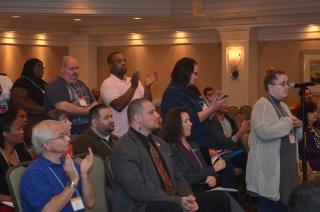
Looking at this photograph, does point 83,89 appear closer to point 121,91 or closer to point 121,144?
point 121,91

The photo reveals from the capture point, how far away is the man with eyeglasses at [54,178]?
12.4ft

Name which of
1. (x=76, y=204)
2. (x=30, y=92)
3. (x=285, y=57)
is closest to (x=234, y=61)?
(x=285, y=57)

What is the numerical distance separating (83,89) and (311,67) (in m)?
6.37

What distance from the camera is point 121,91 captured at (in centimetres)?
619

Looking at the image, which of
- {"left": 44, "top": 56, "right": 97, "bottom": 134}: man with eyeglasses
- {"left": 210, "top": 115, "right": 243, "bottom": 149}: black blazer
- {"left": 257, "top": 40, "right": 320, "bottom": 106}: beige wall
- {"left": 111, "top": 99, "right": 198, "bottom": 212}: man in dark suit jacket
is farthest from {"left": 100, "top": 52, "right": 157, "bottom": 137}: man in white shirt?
{"left": 257, "top": 40, "right": 320, "bottom": 106}: beige wall

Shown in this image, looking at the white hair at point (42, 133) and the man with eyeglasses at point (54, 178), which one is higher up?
the white hair at point (42, 133)

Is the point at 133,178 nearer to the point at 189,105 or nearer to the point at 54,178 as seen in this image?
the point at 54,178

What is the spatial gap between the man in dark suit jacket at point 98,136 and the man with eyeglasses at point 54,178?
94 cm

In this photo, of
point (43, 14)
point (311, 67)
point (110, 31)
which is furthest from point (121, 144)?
point (110, 31)

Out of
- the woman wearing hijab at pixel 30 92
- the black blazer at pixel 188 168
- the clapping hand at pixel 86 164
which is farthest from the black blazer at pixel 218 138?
the clapping hand at pixel 86 164

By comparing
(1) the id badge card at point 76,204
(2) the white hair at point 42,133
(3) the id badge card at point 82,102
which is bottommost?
(1) the id badge card at point 76,204

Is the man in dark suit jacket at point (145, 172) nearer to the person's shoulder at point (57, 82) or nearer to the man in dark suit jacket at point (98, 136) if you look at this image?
the man in dark suit jacket at point (98, 136)

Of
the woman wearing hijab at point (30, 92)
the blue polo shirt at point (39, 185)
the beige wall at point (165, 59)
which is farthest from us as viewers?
the beige wall at point (165, 59)

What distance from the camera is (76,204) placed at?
3922 millimetres
